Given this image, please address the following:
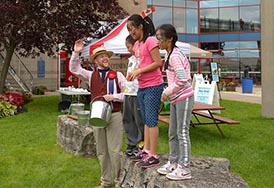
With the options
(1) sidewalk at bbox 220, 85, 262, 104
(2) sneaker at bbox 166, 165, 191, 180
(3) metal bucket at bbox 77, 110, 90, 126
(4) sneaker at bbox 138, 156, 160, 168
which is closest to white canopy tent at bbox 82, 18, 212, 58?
(3) metal bucket at bbox 77, 110, 90, 126

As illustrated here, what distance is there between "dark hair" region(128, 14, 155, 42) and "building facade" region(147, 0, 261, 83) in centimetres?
2774

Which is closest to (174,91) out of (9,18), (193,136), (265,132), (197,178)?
(197,178)

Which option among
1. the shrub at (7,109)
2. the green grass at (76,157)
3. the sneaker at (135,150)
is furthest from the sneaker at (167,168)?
the shrub at (7,109)

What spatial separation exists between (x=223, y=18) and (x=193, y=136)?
28229mm

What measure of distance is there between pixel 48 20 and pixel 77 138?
6836mm

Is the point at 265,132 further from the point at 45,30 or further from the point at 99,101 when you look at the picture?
the point at 45,30

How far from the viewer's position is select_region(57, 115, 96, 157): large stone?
5.91 metres

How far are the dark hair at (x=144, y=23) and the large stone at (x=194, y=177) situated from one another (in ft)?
4.55

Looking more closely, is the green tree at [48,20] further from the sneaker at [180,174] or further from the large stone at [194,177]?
the sneaker at [180,174]

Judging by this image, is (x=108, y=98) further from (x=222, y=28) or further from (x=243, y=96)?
(x=222, y=28)

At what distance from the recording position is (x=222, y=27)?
33.5 meters

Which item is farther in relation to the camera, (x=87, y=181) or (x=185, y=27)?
(x=185, y=27)

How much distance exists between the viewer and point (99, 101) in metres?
4.07

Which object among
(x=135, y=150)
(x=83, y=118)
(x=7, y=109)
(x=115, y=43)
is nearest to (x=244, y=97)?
(x=115, y=43)
